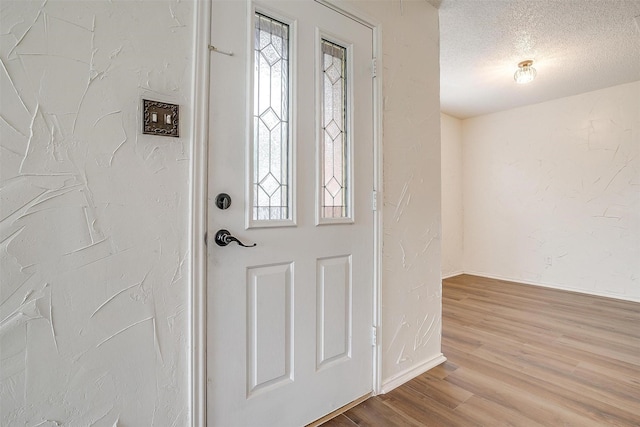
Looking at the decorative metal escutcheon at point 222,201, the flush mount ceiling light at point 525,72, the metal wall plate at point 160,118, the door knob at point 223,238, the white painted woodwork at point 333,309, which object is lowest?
the white painted woodwork at point 333,309

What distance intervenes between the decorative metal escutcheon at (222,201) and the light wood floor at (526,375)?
3.82 ft

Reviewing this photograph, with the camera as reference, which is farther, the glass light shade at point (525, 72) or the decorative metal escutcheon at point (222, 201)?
the glass light shade at point (525, 72)

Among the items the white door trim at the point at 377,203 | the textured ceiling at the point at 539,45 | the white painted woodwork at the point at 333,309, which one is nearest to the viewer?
the white painted woodwork at the point at 333,309

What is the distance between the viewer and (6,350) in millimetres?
874

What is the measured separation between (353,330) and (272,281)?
57cm

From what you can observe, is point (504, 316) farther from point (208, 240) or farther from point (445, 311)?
point (208, 240)

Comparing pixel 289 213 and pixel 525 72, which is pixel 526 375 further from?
pixel 525 72

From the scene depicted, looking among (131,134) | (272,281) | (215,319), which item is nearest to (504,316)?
(272,281)

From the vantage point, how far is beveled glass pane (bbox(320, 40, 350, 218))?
154cm

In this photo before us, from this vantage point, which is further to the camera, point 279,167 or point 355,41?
point 355,41

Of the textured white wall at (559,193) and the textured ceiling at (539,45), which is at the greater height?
the textured ceiling at (539,45)

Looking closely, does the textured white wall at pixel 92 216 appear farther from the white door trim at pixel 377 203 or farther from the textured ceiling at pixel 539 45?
the textured ceiling at pixel 539 45

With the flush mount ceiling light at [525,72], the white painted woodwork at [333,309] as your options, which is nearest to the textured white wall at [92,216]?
the white painted woodwork at [333,309]

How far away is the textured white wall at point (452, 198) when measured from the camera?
184 inches
